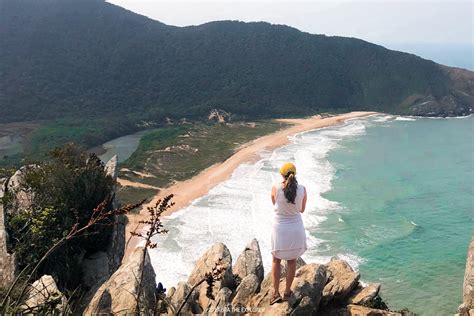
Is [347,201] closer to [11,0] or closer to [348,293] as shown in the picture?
[348,293]

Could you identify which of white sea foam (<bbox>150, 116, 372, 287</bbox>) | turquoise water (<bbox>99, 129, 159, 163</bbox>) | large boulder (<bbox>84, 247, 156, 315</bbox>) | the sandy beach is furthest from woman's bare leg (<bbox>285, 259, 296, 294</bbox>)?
turquoise water (<bbox>99, 129, 159, 163</bbox>)

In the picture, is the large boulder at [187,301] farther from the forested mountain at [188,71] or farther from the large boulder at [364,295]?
the forested mountain at [188,71]

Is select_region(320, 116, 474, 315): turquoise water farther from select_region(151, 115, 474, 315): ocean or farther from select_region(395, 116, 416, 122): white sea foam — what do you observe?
select_region(395, 116, 416, 122): white sea foam

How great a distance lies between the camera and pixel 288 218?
645cm

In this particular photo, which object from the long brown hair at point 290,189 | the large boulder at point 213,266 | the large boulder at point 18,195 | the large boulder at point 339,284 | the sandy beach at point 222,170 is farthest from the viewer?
the sandy beach at point 222,170

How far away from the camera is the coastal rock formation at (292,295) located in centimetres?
689

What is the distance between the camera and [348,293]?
8.56 m

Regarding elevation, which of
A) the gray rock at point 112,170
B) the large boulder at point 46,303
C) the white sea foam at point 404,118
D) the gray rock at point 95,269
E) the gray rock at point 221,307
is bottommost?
the gray rock at point 95,269

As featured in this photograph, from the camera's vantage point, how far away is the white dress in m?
6.40

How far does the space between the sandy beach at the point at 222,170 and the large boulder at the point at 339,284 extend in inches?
395

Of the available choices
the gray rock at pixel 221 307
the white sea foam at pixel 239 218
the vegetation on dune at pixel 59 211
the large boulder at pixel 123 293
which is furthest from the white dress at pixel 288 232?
the white sea foam at pixel 239 218

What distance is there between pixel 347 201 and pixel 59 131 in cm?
4066

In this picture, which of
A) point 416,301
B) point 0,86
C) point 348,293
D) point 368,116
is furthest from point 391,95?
point 348,293

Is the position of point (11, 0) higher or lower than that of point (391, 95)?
higher
